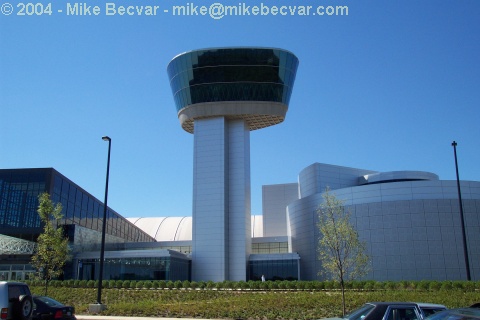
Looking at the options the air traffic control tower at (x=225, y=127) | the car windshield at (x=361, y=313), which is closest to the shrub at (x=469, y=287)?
the car windshield at (x=361, y=313)

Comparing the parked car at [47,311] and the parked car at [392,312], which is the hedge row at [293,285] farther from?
the parked car at [392,312]

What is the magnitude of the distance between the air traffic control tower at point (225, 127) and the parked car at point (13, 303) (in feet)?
158

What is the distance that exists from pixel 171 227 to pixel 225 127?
44.4 m

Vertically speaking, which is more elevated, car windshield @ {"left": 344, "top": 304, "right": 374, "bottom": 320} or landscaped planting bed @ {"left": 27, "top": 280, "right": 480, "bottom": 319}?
car windshield @ {"left": 344, "top": 304, "right": 374, "bottom": 320}

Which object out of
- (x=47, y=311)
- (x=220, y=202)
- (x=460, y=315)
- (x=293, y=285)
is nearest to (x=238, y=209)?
(x=220, y=202)

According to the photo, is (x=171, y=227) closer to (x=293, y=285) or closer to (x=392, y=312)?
(x=293, y=285)

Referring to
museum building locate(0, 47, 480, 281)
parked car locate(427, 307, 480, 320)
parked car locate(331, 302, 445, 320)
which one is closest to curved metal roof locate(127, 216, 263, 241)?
museum building locate(0, 47, 480, 281)

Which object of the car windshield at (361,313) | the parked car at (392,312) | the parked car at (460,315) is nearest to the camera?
the parked car at (460,315)

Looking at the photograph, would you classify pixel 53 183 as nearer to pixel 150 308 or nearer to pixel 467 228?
pixel 150 308

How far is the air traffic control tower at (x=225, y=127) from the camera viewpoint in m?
64.0

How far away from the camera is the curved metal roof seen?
330 ft

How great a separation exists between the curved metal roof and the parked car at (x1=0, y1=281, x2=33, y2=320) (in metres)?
83.7

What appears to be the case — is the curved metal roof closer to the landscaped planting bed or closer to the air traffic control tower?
the air traffic control tower

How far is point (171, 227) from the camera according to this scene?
347 ft
